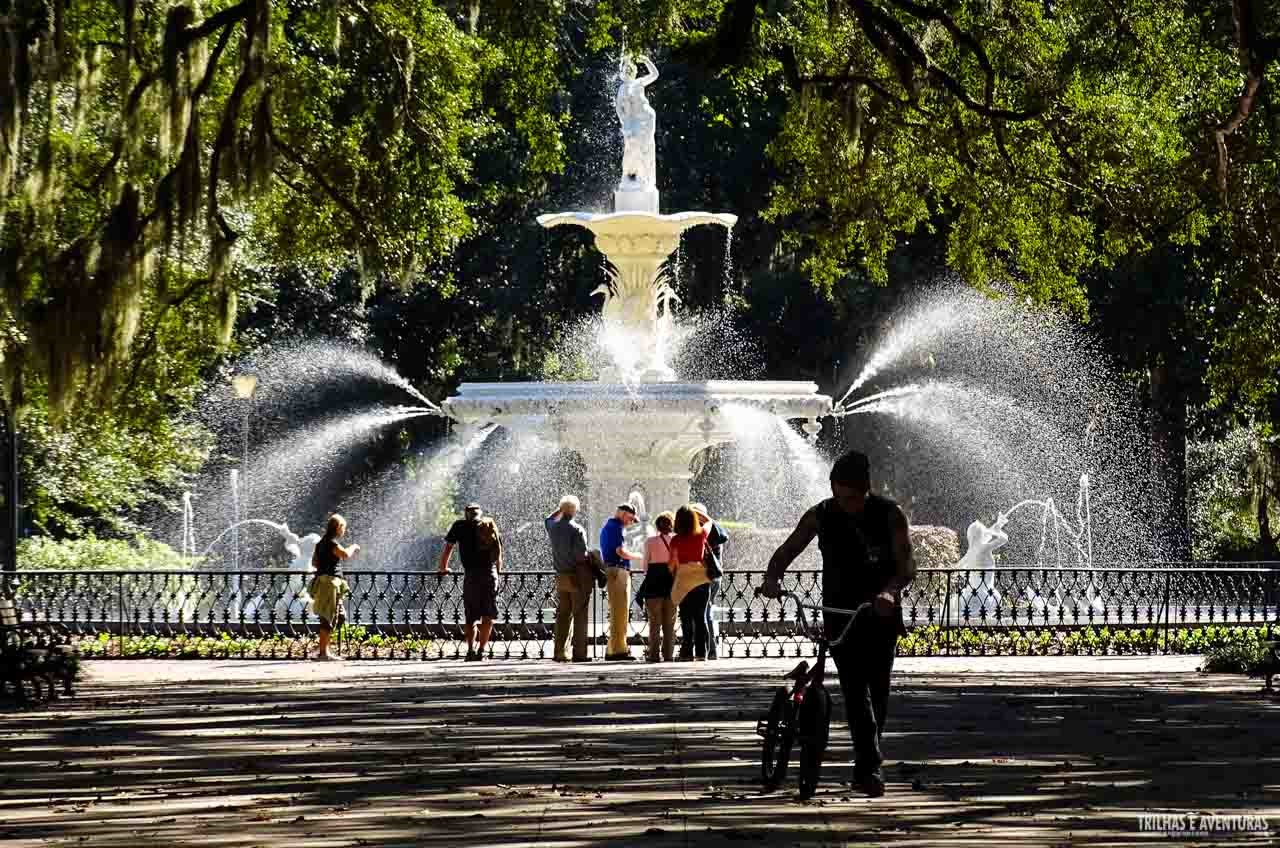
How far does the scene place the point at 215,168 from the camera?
18.2 meters

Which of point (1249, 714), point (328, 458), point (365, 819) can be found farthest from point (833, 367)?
point (365, 819)

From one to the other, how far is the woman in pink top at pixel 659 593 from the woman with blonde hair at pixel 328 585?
3.33m

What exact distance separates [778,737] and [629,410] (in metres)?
15.6

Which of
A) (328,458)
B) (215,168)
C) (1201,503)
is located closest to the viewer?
(215,168)

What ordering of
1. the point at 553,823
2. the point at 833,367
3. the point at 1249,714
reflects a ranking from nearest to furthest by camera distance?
1. the point at 553,823
2. the point at 1249,714
3. the point at 833,367

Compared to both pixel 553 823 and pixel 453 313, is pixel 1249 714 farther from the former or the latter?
pixel 453 313

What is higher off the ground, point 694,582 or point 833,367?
point 833,367

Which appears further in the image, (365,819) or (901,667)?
(901,667)

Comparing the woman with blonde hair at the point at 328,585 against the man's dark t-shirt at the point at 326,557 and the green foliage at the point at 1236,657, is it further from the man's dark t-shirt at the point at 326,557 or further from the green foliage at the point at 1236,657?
the green foliage at the point at 1236,657

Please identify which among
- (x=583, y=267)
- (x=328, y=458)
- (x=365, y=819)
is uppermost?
(x=583, y=267)

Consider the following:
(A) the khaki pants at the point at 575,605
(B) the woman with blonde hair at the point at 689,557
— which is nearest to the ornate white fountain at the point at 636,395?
(A) the khaki pants at the point at 575,605

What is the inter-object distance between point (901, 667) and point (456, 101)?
685 cm

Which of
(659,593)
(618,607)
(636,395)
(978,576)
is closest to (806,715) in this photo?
(659,593)

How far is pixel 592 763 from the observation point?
12.2 meters
